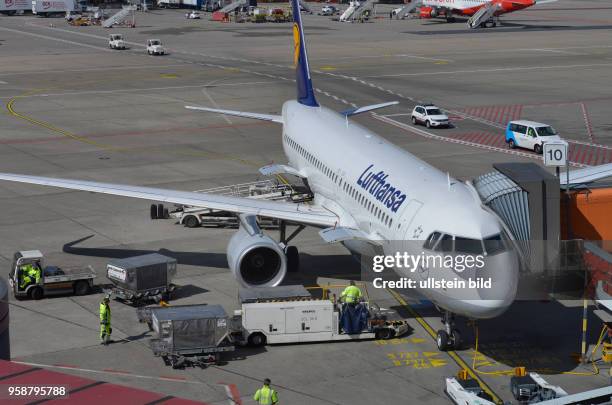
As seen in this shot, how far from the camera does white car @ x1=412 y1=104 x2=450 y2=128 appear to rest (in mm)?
74312

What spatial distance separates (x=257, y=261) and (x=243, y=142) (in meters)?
34.1

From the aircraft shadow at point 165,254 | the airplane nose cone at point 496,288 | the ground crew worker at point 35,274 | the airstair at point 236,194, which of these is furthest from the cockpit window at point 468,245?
the airstair at point 236,194

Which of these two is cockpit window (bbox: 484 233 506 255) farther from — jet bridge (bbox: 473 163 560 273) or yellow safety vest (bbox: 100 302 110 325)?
yellow safety vest (bbox: 100 302 110 325)

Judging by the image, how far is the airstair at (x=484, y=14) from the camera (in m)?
153

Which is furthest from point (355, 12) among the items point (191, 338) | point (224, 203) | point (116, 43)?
point (191, 338)

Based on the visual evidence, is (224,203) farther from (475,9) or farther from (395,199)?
(475,9)

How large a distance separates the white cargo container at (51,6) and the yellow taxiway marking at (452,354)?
16660cm

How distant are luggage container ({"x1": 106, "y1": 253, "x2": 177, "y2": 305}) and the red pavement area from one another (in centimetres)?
1723

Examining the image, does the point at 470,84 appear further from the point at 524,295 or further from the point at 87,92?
the point at 524,295

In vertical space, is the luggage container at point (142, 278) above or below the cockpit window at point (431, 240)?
below

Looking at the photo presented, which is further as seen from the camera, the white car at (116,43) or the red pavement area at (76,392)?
the white car at (116,43)

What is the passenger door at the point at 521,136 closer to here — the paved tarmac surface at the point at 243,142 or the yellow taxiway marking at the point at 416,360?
the paved tarmac surface at the point at 243,142

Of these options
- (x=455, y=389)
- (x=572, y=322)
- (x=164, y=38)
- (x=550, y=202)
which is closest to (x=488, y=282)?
(x=455, y=389)

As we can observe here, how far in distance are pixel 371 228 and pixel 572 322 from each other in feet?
25.8
